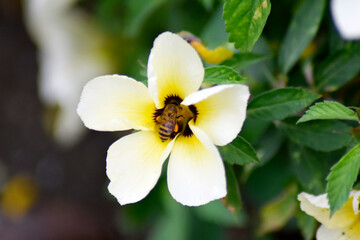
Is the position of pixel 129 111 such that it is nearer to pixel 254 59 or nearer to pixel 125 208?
pixel 254 59

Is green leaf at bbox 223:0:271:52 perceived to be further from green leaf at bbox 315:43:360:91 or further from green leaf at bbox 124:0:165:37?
green leaf at bbox 124:0:165:37

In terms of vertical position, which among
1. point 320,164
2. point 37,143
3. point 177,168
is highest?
point 177,168

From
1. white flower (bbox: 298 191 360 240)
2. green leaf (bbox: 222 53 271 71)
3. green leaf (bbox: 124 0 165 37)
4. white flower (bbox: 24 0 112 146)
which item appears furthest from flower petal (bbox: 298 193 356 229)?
white flower (bbox: 24 0 112 146)

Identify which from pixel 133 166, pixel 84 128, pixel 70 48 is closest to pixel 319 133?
pixel 133 166

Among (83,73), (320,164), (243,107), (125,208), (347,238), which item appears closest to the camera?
(243,107)

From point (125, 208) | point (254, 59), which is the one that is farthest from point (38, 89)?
point (254, 59)
